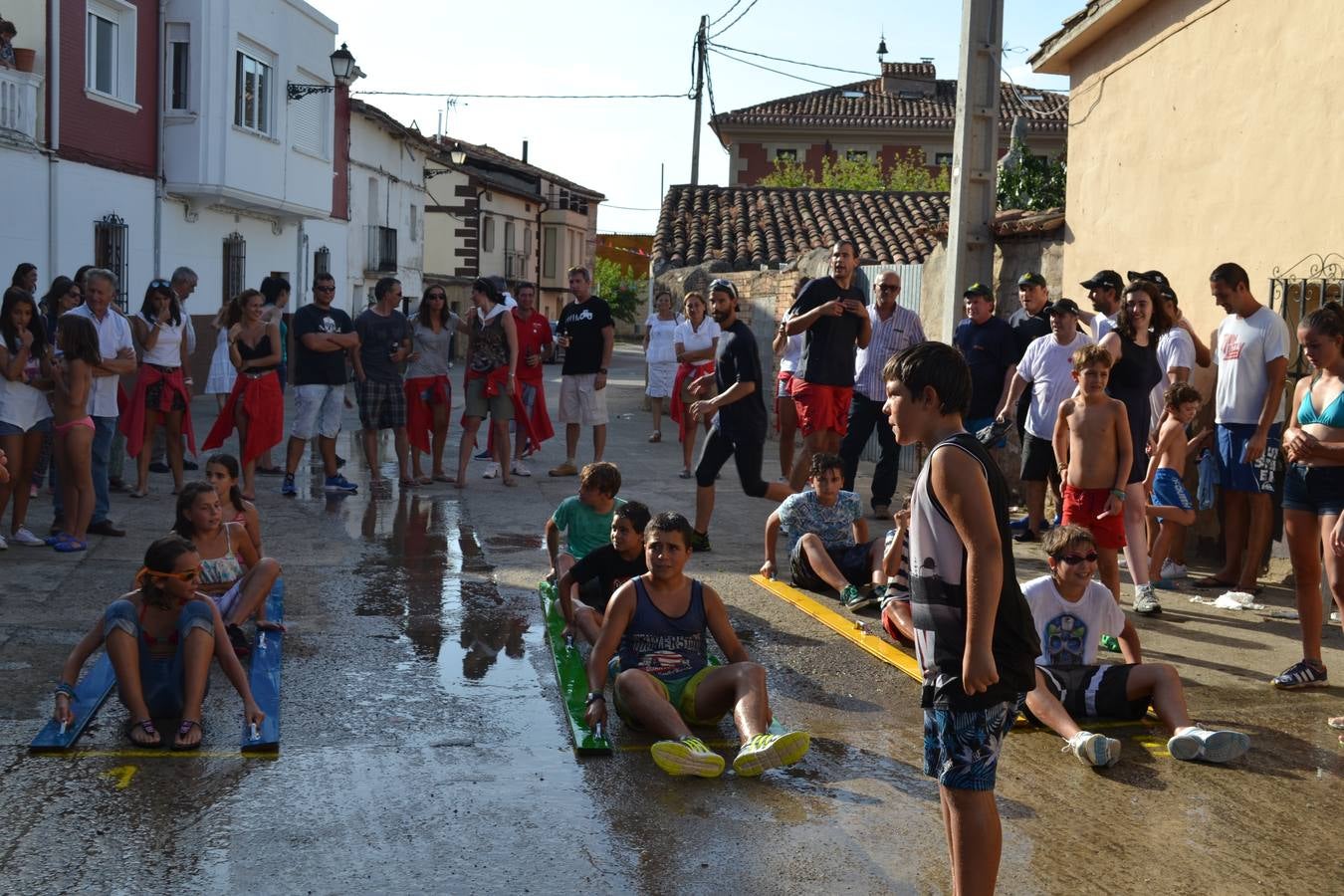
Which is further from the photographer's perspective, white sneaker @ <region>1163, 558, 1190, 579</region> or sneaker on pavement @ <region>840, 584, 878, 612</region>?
white sneaker @ <region>1163, 558, 1190, 579</region>

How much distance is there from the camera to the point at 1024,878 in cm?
438

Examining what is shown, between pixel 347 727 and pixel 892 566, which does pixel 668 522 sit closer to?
pixel 347 727

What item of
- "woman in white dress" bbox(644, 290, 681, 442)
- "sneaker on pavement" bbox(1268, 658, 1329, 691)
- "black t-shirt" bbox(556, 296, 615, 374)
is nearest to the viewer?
"sneaker on pavement" bbox(1268, 658, 1329, 691)

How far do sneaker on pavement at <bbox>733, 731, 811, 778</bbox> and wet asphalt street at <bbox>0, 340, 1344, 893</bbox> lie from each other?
83 mm

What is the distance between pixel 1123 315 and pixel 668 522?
13.3 feet

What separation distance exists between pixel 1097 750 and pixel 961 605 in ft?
6.44

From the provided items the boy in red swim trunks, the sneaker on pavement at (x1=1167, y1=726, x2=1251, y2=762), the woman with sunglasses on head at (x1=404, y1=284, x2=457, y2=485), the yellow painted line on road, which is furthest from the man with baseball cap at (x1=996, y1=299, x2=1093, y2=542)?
the woman with sunglasses on head at (x1=404, y1=284, x2=457, y2=485)

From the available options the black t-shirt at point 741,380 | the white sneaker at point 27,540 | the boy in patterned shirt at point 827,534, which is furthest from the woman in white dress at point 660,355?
the white sneaker at point 27,540

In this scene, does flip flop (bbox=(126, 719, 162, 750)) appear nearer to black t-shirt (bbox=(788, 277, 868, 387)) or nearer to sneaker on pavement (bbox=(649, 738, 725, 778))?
sneaker on pavement (bbox=(649, 738, 725, 778))

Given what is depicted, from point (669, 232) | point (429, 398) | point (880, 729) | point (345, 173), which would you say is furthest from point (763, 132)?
point (880, 729)

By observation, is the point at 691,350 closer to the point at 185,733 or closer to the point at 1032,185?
the point at 1032,185

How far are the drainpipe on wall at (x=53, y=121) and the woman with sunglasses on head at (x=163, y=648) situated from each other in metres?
15.4

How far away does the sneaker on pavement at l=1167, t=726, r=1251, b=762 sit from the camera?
5.47 meters

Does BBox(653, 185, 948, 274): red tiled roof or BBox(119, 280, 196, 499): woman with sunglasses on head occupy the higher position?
BBox(653, 185, 948, 274): red tiled roof
